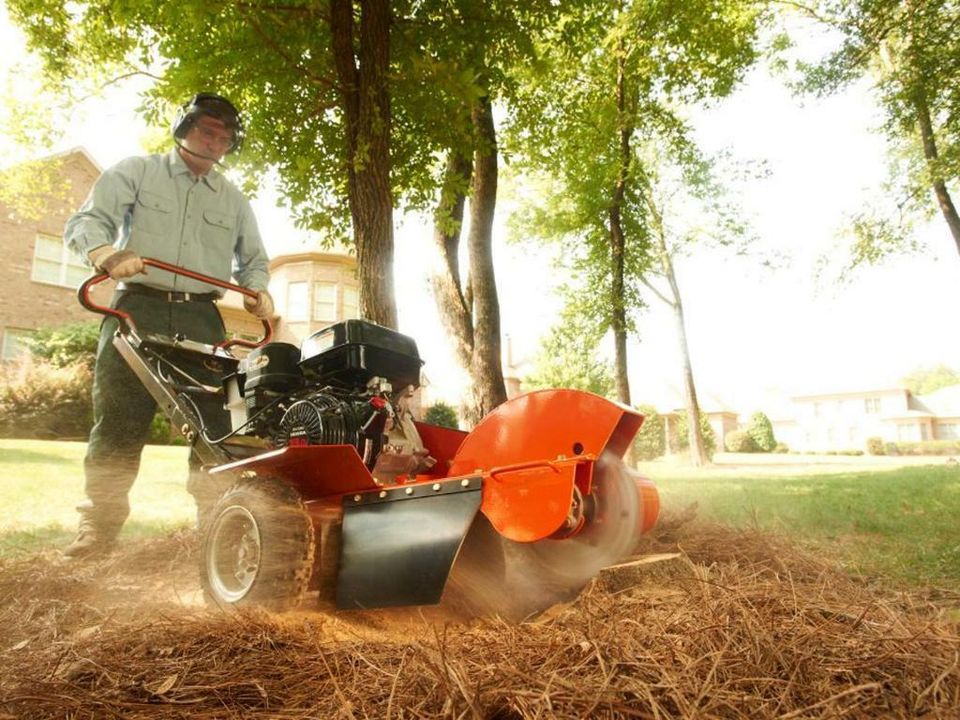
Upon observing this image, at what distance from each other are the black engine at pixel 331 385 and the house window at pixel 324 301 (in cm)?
1951

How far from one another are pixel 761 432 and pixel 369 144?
35.9m

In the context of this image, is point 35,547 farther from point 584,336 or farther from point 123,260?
point 584,336

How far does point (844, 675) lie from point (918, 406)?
2743 inches

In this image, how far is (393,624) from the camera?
2.39m

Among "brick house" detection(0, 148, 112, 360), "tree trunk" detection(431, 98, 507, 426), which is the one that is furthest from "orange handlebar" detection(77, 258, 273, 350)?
"brick house" detection(0, 148, 112, 360)

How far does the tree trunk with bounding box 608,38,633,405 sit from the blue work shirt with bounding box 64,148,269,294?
9115mm

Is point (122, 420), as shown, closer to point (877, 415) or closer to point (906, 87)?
point (906, 87)

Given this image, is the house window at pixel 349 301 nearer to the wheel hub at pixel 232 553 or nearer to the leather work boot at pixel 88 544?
the leather work boot at pixel 88 544

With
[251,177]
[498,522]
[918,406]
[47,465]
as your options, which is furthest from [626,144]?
[918,406]

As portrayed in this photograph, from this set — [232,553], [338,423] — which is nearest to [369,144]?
[338,423]

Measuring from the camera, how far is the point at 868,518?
5312 mm

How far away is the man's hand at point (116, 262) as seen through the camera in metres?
2.97

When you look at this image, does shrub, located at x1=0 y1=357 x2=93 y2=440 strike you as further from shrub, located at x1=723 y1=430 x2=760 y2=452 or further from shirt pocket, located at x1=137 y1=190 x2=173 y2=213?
shrub, located at x1=723 y1=430 x2=760 y2=452

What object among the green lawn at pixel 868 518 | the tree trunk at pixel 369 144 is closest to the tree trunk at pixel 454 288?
the tree trunk at pixel 369 144
